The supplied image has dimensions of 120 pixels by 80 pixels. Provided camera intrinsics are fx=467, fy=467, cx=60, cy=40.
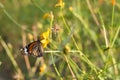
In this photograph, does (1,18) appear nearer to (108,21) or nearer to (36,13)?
(36,13)

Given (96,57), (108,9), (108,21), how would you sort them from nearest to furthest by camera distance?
(96,57) → (108,21) → (108,9)

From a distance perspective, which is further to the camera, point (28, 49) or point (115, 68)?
point (115, 68)

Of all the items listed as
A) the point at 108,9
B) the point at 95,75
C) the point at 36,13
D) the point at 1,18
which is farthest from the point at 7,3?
the point at 95,75

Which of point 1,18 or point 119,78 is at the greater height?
point 1,18

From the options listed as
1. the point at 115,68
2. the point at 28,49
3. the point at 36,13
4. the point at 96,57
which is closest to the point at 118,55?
the point at 96,57

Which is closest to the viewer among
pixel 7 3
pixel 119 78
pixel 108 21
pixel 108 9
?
pixel 119 78

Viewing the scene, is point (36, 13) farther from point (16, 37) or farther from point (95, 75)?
point (95, 75)
